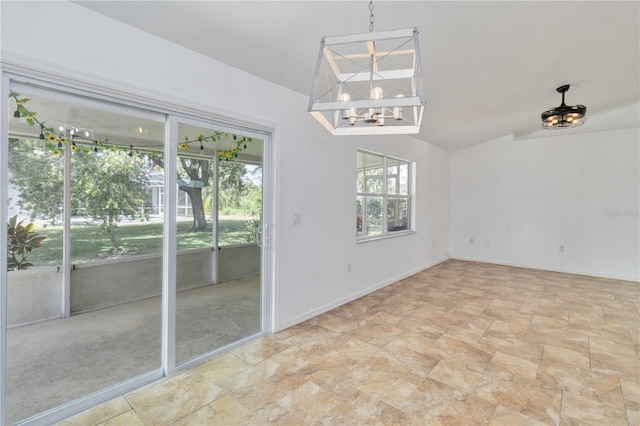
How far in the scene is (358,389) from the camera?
206 centimetres

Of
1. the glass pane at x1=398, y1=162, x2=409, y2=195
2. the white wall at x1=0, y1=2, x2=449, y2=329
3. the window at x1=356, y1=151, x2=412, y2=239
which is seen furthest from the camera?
the glass pane at x1=398, y1=162, x2=409, y2=195

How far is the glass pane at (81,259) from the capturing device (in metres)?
2.06

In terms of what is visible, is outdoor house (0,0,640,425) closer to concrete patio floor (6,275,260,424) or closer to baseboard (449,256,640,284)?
concrete patio floor (6,275,260,424)

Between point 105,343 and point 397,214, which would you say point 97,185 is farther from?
point 397,214

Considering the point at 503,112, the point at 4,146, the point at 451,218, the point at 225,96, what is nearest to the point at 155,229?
the point at 4,146

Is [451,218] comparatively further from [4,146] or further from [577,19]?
[4,146]

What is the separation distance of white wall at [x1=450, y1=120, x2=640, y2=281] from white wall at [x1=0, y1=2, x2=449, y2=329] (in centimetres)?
199

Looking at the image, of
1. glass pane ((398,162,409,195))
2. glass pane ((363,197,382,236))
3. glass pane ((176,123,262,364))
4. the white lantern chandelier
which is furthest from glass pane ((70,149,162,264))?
glass pane ((398,162,409,195))

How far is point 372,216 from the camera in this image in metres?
4.64

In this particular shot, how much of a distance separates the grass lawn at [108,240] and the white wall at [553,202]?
5668 mm

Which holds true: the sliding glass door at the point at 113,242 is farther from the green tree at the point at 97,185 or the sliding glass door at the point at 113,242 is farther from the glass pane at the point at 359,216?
the glass pane at the point at 359,216

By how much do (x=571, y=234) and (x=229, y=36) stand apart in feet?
22.4

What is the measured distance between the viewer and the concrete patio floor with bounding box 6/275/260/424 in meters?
2.04

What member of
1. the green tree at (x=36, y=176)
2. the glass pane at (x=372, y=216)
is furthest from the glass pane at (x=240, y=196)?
the glass pane at (x=372, y=216)
